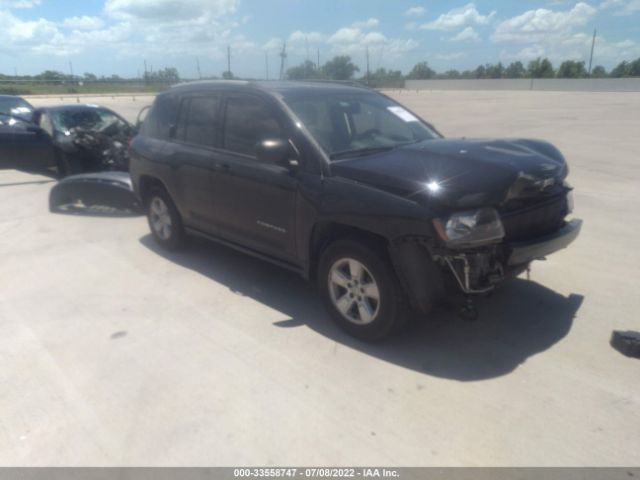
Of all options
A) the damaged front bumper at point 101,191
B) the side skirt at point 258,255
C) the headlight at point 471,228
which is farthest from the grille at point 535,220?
the damaged front bumper at point 101,191

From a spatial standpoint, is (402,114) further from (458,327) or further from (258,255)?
(458,327)

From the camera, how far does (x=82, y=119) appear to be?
1025 centimetres

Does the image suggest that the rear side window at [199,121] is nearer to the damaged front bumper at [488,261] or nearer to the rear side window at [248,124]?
the rear side window at [248,124]

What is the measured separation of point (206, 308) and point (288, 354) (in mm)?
1120

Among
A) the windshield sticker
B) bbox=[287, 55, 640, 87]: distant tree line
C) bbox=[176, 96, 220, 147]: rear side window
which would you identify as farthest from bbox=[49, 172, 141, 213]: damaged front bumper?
bbox=[287, 55, 640, 87]: distant tree line

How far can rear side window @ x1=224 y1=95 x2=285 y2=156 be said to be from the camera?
4.37m

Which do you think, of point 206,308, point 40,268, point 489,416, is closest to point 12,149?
point 40,268

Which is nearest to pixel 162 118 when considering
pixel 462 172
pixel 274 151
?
pixel 274 151

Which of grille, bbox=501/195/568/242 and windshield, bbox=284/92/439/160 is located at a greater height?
windshield, bbox=284/92/439/160

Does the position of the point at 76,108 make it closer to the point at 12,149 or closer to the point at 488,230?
the point at 12,149

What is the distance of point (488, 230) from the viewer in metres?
3.29

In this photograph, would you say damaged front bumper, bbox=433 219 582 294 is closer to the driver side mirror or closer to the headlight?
the headlight

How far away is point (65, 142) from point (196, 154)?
5.72 meters

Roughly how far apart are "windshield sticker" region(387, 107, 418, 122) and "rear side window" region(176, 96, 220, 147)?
1.65 metres
